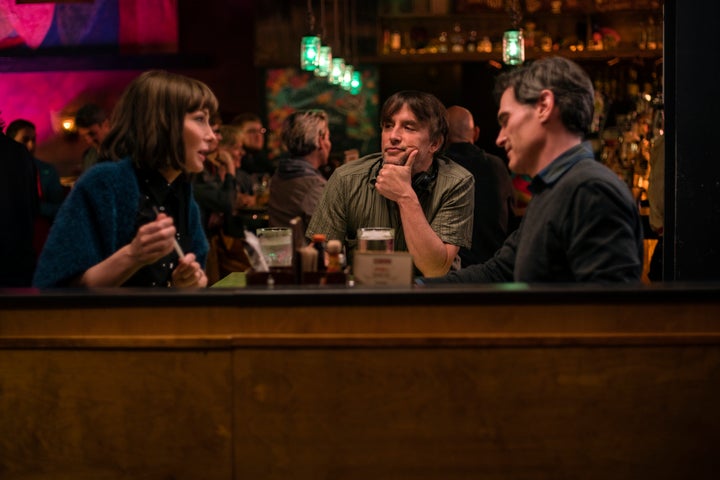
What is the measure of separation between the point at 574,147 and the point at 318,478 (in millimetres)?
1196

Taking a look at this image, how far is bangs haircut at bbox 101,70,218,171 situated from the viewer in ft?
9.91

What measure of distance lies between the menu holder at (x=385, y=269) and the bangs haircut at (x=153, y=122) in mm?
734

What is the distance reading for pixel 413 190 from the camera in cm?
377

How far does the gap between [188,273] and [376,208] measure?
3.35 feet

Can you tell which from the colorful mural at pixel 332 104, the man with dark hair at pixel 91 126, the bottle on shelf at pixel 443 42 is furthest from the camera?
the colorful mural at pixel 332 104

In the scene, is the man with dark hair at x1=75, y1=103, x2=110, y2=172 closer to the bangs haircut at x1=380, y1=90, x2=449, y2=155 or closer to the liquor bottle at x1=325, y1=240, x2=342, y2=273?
the bangs haircut at x1=380, y1=90, x2=449, y2=155

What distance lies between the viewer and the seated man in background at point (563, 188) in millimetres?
2637

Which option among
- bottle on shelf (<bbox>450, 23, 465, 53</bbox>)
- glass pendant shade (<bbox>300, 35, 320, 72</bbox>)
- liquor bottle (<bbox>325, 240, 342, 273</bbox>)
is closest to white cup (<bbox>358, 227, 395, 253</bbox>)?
liquor bottle (<bbox>325, 240, 342, 273</bbox>)

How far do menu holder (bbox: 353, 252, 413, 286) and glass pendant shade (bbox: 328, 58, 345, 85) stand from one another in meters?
6.54

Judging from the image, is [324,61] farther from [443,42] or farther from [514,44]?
[443,42]

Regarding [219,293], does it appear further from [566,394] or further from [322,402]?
[566,394]

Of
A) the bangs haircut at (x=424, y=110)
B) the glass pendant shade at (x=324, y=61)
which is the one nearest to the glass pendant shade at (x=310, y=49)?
the glass pendant shade at (x=324, y=61)

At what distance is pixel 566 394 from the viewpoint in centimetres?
262

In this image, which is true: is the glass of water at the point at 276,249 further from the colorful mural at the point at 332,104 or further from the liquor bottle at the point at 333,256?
the colorful mural at the point at 332,104
